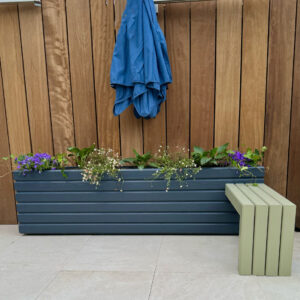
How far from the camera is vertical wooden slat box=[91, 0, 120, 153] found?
2070mm


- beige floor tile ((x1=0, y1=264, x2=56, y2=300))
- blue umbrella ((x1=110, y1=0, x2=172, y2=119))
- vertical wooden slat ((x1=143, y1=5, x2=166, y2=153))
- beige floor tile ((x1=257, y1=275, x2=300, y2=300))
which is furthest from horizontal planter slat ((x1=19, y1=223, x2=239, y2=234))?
blue umbrella ((x1=110, y1=0, x2=172, y2=119))

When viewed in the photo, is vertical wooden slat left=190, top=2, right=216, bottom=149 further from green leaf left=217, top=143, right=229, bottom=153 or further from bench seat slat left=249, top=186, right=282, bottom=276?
bench seat slat left=249, top=186, right=282, bottom=276

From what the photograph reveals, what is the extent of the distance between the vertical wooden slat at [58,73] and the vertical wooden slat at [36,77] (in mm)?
49

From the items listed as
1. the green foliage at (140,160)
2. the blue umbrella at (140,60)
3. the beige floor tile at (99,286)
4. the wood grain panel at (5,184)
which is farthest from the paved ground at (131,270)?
the blue umbrella at (140,60)

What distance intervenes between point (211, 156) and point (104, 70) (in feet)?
3.76

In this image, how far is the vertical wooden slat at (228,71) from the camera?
200 cm

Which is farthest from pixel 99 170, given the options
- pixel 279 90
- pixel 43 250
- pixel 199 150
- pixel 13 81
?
pixel 279 90

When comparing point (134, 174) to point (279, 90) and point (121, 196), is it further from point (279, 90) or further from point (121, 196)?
point (279, 90)

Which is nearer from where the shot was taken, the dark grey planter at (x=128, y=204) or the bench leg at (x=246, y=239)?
the bench leg at (x=246, y=239)

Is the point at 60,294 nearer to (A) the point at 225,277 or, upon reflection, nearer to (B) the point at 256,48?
(A) the point at 225,277

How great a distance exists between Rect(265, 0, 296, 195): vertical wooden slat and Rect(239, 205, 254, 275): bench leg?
34.3 inches

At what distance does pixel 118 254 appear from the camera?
1.74 m

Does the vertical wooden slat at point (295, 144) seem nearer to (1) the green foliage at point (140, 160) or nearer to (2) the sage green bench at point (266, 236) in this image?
(2) the sage green bench at point (266, 236)

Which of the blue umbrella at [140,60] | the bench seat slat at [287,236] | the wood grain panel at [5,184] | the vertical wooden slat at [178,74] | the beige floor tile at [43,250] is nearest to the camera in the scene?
the bench seat slat at [287,236]
